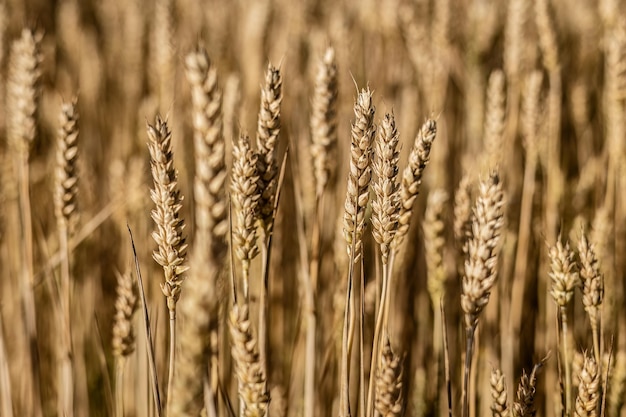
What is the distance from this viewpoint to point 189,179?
5.24 ft

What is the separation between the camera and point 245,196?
0.75m

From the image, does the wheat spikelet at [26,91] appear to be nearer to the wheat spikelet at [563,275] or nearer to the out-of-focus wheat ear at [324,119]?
the out-of-focus wheat ear at [324,119]

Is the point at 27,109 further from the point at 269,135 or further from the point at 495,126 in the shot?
the point at 495,126

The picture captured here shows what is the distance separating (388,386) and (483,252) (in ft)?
0.70

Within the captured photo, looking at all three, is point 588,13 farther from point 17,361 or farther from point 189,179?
point 17,361

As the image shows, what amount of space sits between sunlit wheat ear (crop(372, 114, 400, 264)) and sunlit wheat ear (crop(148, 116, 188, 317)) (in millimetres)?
243

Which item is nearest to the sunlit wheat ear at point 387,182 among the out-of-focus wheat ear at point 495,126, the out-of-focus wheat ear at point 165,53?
the out-of-focus wheat ear at point 495,126

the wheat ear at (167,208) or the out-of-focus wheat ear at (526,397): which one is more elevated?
the wheat ear at (167,208)

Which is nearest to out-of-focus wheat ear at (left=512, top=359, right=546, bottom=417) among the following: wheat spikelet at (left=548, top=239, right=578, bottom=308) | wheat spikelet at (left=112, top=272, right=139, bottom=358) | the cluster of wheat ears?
the cluster of wheat ears

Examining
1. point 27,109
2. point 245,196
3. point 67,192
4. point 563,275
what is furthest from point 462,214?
point 27,109

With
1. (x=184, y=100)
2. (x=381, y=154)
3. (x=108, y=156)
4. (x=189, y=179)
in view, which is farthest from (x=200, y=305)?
(x=108, y=156)

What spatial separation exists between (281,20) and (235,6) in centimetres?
32

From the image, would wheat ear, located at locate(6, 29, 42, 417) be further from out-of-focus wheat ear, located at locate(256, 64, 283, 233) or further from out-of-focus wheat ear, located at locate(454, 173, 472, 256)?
out-of-focus wheat ear, located at locate(454, 173, 472, 256)

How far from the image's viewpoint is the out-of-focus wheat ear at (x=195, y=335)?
1.56 feet
